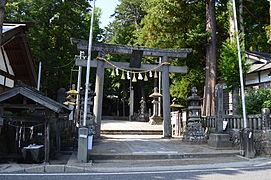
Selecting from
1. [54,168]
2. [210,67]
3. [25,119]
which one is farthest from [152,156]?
[210,67]

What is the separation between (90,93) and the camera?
42.7 ft

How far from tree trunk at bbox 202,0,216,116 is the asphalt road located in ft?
30.2

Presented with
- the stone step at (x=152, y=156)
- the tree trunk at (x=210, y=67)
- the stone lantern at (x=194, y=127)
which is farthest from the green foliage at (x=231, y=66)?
the stone step at (x=152, y=156)

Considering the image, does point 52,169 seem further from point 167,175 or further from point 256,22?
point 256,22

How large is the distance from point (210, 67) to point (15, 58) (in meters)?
13.0

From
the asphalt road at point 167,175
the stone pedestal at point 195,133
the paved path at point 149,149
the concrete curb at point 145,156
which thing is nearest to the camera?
the asphalt road at point 167,175

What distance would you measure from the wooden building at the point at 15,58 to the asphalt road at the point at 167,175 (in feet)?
23.9

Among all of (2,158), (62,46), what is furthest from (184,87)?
(62,46)

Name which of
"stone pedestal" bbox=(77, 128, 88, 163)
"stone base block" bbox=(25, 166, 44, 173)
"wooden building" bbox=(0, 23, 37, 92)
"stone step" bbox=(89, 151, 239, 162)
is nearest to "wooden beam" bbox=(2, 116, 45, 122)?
"stone pedestal" bbox=(77, 128, 88, 163)

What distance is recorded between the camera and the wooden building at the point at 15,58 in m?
11.9

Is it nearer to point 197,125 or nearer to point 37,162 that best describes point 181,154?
point 197,125

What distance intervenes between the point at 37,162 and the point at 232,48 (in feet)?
36.6

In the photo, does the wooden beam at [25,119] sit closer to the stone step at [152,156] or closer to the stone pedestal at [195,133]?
the stone step at [152,156]

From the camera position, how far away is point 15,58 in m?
13.4
